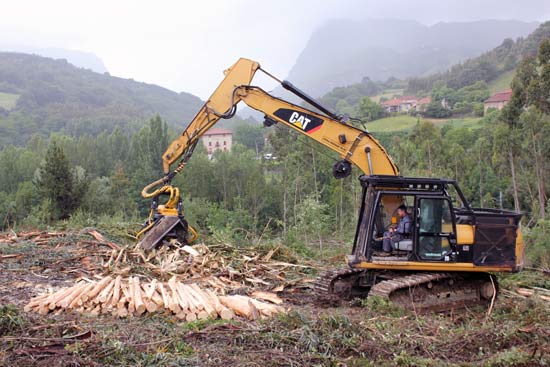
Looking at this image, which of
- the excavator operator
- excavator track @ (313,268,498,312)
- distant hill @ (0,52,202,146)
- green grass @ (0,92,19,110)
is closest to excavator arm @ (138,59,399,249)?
the excavator operator

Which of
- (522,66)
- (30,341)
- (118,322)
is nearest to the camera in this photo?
(30,341)

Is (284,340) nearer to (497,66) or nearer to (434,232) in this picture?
(434,232)

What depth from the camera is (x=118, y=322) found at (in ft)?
24.6

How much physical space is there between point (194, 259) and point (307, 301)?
9.25 ft

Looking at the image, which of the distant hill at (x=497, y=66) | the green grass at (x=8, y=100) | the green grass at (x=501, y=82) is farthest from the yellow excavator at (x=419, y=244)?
the green grass at (x=8, y=100)

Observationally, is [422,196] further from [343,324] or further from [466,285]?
[343,324]

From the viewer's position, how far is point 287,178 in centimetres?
3606

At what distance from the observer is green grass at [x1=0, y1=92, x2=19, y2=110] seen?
140 m

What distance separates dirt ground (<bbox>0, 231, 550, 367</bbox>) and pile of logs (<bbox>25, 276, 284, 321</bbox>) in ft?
0.68

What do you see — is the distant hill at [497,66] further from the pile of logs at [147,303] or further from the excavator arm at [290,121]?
the pile of logs at [147,303]

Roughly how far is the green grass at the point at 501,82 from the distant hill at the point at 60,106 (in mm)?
74325

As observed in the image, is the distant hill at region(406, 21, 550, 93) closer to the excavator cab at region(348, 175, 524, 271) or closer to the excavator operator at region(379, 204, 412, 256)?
the excavator cab at region(348, 175, 524, 271)

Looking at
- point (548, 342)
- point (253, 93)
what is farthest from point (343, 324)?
point (253, 93)

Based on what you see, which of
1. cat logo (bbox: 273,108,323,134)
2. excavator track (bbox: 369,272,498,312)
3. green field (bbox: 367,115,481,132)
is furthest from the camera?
green field (bbox: 367,115,481,132)
